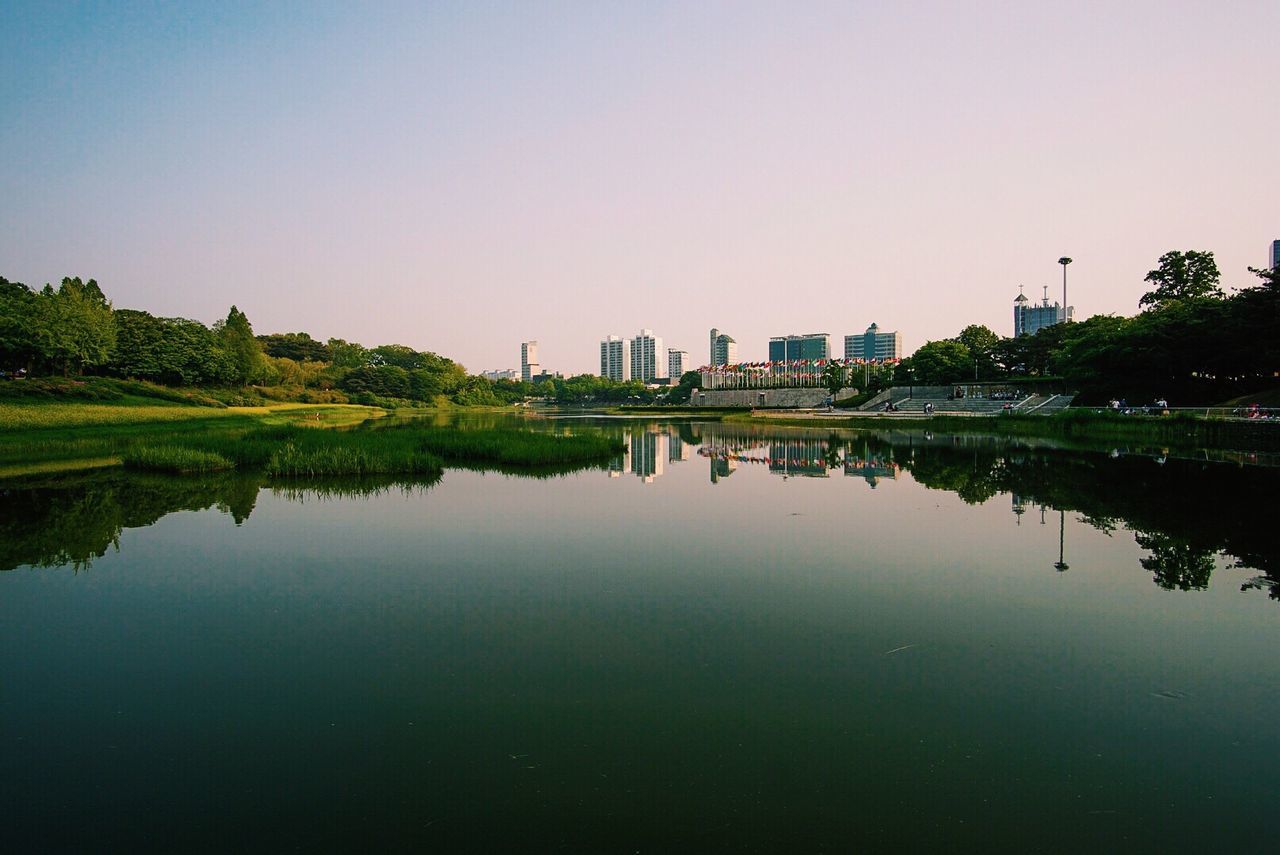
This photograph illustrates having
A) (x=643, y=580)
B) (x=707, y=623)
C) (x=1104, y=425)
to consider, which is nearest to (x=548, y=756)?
(x=707, y=623)

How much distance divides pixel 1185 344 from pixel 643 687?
1857 inches

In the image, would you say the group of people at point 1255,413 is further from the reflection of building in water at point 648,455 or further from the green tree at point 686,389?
the green tree at point 686,389

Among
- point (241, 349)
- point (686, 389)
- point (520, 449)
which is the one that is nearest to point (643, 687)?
point (520, 449)

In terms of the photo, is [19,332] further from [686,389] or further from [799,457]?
[686,389]

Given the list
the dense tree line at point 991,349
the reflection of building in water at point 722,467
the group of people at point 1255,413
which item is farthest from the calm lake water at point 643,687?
the dense tree line at point 991,349

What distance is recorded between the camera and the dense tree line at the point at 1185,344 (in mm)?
36219

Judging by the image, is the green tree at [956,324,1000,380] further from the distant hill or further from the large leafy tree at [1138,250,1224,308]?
the distant hill

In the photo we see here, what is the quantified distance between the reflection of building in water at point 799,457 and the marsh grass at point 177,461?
18.6 meters

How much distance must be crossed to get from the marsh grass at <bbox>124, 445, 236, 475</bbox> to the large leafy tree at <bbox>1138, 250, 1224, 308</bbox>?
62.6 metres

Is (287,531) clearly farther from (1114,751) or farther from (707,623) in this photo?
(1114,751)

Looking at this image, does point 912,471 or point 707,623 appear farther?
point 912,471

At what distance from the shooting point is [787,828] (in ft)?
13.4

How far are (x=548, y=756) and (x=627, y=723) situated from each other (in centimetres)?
74

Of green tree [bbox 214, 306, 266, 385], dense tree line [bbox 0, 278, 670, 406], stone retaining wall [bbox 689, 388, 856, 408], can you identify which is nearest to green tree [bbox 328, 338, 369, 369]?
dense tree line [bbox 0, 278, 670, 406]
